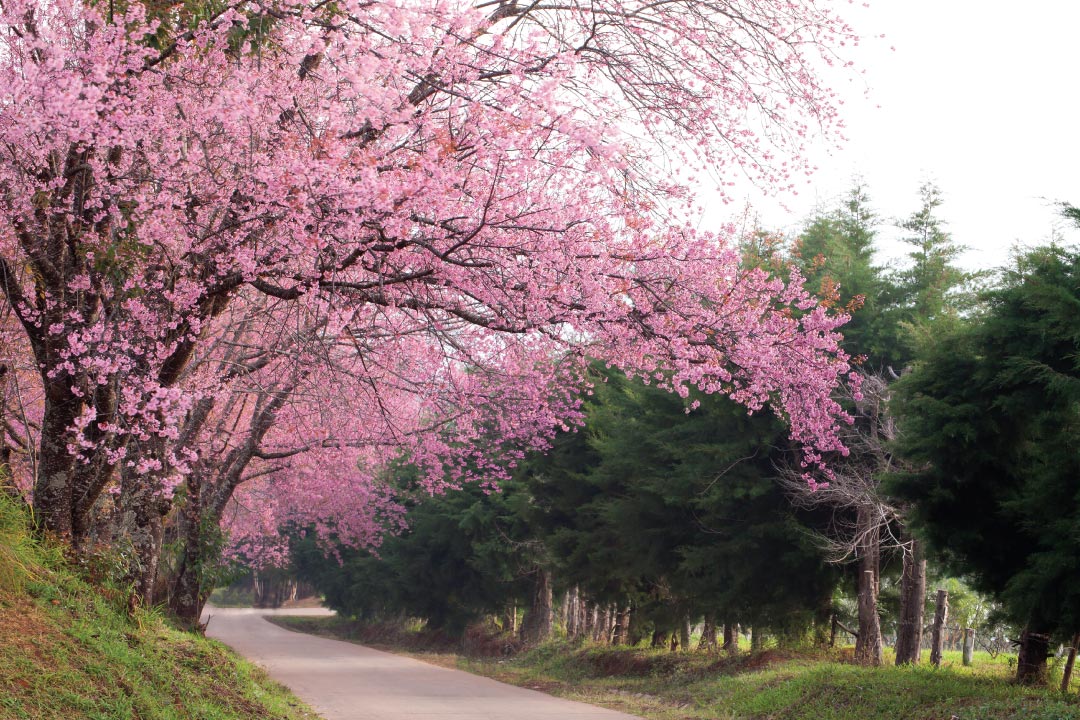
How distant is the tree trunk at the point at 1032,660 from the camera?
530 inches

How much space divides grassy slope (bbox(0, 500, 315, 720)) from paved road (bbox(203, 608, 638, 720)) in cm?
421

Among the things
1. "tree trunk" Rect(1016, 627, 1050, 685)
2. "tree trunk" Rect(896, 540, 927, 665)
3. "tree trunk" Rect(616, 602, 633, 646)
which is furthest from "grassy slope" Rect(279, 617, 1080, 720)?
"tree trunk" Rect(616, 602, 633, 646)

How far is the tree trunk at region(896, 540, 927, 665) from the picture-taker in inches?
687

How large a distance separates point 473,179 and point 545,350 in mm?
4725

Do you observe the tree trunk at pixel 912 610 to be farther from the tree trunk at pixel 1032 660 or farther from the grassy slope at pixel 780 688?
the tree trunk at pixel 1032 660

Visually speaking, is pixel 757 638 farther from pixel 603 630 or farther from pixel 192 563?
pixel 192 563

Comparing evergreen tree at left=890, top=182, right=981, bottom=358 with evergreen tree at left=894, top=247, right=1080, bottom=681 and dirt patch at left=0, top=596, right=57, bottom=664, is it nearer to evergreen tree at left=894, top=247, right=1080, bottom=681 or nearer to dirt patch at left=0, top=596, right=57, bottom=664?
evergreen tree at left=894, top=247, right=1080, bottom=681

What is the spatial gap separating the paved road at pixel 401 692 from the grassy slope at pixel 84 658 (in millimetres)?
4210

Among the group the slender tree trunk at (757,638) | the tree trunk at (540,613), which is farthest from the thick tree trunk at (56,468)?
the tree trunk at (540,613)

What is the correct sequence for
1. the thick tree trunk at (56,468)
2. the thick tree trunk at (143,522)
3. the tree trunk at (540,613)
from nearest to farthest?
the thick tree trunk at (56,468)
the thick tree trunk at (143,522)
the tree trunk at (540,613)

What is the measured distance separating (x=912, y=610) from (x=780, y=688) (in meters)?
3.79

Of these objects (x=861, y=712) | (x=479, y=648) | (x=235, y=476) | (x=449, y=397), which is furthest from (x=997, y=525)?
(x=479, y=648)

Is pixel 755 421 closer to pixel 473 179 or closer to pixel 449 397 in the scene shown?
pixel 449 397

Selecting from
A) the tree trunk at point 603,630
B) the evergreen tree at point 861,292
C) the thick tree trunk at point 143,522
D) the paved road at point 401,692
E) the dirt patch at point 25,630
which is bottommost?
the paved road at point 401,692
